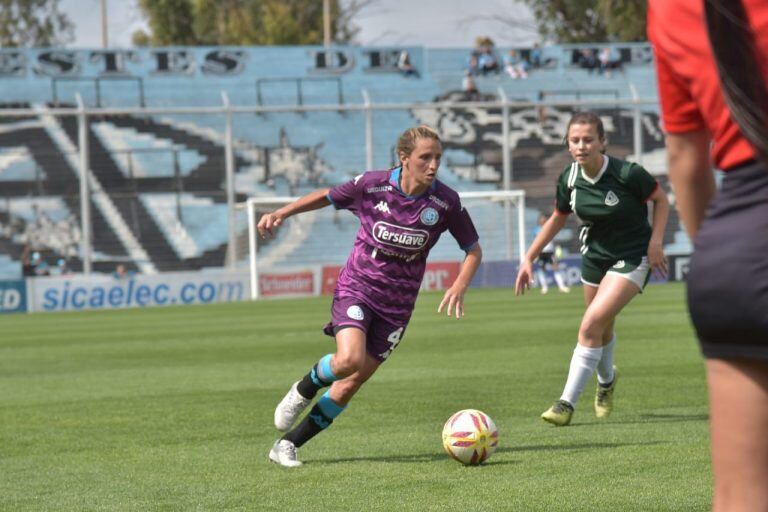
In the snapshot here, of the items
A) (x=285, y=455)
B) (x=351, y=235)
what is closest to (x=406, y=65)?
(x=351, y=235)

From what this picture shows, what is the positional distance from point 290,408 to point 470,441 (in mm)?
1182

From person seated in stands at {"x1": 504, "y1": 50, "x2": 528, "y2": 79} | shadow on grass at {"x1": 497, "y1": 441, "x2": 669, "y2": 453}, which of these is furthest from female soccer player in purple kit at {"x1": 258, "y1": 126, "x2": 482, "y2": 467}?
person seated in stands at {"x1": 504, "y1": 50, "x2": 528, "y2": 79}

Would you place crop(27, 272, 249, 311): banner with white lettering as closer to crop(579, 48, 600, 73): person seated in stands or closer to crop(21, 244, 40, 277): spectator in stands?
crop(21, 244, 40, 277): spectator in stands

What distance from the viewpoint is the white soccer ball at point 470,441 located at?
730cm

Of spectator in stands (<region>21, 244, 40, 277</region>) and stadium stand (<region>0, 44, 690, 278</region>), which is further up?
stadium stand (<region>0, 44, 690, 278</region>)

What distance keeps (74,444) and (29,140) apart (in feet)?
103

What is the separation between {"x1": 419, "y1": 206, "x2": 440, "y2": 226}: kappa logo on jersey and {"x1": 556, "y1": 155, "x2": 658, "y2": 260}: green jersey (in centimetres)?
165

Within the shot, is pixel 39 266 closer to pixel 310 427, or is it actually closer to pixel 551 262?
pixel 551 262

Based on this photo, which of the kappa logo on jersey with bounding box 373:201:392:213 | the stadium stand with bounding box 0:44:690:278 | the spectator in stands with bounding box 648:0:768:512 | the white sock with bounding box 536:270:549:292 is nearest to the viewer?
the spectator in stands with bounding box 648:0:768:512

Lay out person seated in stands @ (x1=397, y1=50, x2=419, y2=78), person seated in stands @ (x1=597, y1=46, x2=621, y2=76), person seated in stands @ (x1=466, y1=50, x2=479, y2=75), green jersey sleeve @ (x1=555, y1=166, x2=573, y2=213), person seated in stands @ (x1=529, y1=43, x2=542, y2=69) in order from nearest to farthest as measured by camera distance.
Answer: green jersey sleeve @ (x1=555, y1=166, x2=573, y2=213)
person seated in stands @ (x1=397, y1=50, x2=419, y2=78)
person seated in stands @ (x1=466, y1=50, x2=479, y2=75)
person seated in stands @ (x1=529, y1=43, x2=542, y2=69)
person seated in stands @ (x1=597, y1=46, x2=621, y2=76)

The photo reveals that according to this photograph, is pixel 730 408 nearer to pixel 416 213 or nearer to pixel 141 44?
pixel 416 213

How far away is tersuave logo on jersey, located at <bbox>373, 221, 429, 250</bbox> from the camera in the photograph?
7.77 m

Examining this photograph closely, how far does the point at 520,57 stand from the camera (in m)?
45.4

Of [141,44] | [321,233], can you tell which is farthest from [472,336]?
[141,44]
